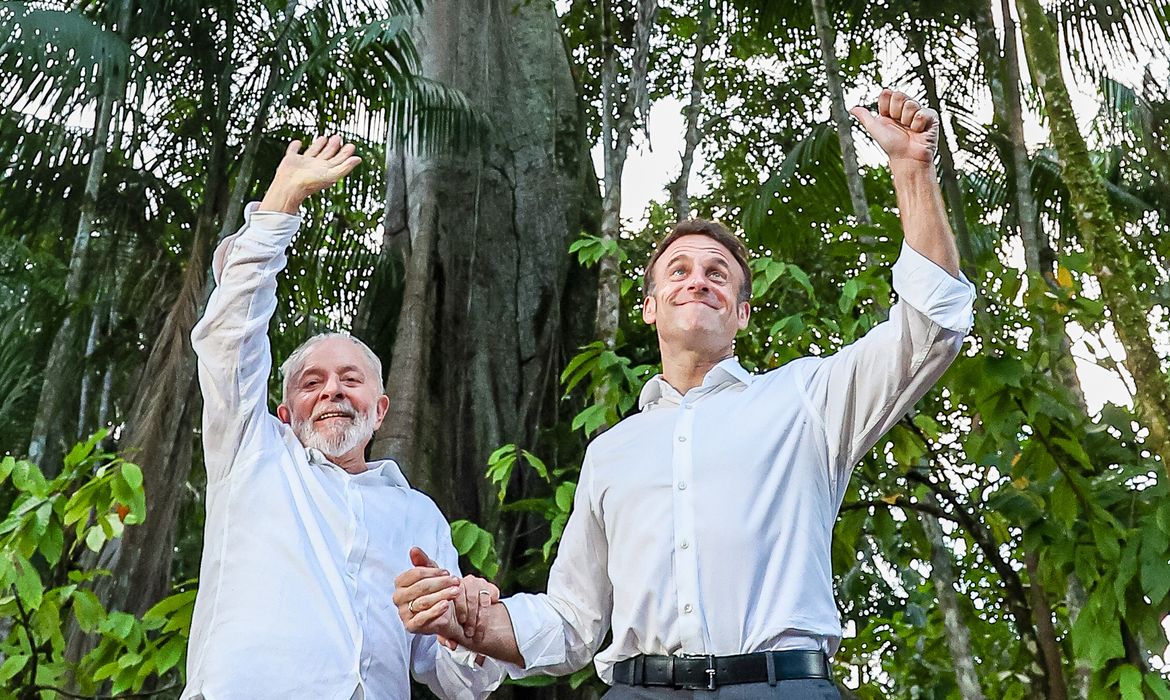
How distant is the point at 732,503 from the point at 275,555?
0.94 metres

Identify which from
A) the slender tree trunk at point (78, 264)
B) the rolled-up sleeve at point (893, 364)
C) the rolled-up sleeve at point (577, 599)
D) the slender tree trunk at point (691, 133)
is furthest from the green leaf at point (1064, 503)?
the slender tree trunk at point (78, 264)

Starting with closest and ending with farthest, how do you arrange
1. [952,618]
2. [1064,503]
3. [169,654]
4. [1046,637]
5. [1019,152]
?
1. [1064,503]
2. [169,654]
3. [1046,637]
4. [952,618]
5. [1019,152]

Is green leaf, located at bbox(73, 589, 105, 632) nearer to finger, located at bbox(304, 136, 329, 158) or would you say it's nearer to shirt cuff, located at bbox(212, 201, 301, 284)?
shirt cuff, located at bbox(212, 201, 301, 284)

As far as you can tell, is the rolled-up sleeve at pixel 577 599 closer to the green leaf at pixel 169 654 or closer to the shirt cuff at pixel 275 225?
the shirt cuff at pixel 275 225

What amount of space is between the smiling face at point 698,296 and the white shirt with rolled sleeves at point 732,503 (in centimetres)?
7

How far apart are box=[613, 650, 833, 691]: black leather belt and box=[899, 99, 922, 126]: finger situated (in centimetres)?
90

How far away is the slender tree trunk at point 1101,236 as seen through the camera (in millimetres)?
3174

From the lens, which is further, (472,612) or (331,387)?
(331,387)

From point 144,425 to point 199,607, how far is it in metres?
3.56

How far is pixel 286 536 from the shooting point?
266 cm

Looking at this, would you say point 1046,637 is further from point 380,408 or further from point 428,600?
point 428,600

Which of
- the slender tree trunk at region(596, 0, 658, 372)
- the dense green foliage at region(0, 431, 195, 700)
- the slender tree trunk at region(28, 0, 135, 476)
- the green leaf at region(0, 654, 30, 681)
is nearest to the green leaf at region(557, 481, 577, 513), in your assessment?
the dense green foliage at region(0, 431, 195, 700)

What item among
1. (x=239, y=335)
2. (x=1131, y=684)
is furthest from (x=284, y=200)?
(x=1131, y=684)

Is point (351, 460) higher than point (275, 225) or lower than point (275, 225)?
lower
